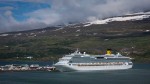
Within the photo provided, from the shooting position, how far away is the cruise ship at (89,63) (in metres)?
91.1

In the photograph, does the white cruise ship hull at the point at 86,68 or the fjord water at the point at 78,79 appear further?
the white cruise ship hull at the point at 86,68

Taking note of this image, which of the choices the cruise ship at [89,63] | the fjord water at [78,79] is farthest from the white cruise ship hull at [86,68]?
the fjord water at [78,79]

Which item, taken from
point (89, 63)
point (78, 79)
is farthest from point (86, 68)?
point (78, 79)

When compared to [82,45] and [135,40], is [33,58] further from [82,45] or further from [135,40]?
[135,40]

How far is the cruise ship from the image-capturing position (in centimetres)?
9106

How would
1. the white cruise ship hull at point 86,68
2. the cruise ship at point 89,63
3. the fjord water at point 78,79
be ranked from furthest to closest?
1. the cruise ship at point 89,63
2. the white cruise ship hull at point 86,68
3. the fjord water at point 78,79

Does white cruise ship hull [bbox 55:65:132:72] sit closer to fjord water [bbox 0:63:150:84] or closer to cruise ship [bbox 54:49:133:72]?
cruise ship [bbox 54:49:133:72]

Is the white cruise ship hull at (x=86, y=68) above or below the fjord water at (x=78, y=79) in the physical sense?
above

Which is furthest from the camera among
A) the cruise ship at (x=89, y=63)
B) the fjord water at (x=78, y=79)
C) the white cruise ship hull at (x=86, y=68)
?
the cruise ship at (x=89, y=63)

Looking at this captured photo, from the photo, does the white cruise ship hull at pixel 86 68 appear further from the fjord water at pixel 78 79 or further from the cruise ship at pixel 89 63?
the fjord water at pixel 78 79

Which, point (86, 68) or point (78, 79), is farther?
point (86, 68)

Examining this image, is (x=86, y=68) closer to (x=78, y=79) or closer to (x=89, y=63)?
(x=89, y=63)

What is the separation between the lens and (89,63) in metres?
95.0

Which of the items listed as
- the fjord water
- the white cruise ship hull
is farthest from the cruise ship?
the fjord water
